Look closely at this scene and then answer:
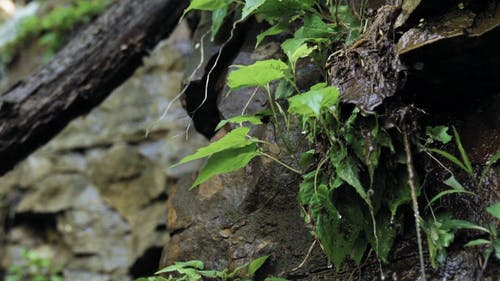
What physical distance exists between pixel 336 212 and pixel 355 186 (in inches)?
5.3

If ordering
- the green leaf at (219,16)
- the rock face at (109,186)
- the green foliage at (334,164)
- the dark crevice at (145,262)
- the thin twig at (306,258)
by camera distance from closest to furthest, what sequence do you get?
the green foliage at (334,164), the thin twig at (306,258), the green leaf at (219,16), the dark crevice at (145,262), the rock face at (109,186)

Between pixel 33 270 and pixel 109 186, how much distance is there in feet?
3.22

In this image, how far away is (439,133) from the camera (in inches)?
54.2

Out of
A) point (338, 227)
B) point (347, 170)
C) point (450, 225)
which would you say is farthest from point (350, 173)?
point (450, 225)

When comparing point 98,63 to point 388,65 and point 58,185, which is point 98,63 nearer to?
point 388,65

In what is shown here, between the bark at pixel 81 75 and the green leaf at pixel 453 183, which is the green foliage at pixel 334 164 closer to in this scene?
the green leaf at pixel 453 183

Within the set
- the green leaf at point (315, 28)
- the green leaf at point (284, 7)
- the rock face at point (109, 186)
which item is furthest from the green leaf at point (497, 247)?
the rock face at point (109, 186)

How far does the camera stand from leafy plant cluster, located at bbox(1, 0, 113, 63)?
17.3 ft

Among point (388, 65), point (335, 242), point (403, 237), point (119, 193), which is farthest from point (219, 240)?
point (119, 193)

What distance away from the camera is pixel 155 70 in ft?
16.2

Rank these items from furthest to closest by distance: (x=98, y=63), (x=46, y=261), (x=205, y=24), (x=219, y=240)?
(x=46, y=261), (x=98, y=63), (x=205, y=24), (x=219, y=240)

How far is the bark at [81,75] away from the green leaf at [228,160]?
1534 millimetres

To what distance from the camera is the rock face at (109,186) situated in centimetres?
434

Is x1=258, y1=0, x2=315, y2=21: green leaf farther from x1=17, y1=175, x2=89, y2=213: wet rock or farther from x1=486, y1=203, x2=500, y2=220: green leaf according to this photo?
x1=17, y1=175, x2=89, y2=213: wet rock
